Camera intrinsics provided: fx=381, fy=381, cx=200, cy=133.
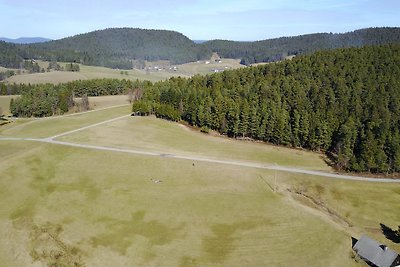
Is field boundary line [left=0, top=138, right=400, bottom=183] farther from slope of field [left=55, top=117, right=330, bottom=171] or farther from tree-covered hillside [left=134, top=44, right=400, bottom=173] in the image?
tree-covered hillside [left=134, top=44, right=400, bottom=173]

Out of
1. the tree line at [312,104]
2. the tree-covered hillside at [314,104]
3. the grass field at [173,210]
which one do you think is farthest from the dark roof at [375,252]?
the tree line at [312,104]

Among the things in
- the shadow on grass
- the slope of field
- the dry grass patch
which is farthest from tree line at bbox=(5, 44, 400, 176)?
the dry grass patch

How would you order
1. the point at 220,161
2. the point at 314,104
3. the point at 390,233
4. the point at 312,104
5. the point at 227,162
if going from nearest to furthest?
the point at 390,233 → the point at 227,162 → the point at 220,161 → the point at 314,104 → the point at 312,104

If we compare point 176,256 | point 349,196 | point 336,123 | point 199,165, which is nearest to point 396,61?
point 336,123

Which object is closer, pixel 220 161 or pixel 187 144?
pixel 220 161

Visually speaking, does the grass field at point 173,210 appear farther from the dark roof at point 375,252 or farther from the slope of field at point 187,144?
the dark roof at point 375,252

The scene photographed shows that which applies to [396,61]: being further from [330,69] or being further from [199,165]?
[199,165]

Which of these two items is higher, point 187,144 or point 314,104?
point 314,104

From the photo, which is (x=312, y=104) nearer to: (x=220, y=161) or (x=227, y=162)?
(x=227, y=162)

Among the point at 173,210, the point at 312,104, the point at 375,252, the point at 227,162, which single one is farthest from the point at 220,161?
A: the point at 312,104
